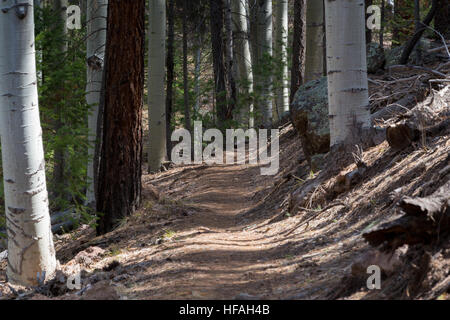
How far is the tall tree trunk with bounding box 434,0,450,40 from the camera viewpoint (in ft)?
33.9

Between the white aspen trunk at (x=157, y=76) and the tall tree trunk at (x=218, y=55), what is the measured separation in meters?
2.65

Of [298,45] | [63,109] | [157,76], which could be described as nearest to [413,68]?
[298,45]

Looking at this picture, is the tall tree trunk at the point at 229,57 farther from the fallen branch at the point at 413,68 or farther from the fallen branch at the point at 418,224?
the fallen branch at the point at 418,224

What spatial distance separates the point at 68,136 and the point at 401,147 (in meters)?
4.21

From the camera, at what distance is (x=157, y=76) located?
12305mm

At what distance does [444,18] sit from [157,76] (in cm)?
654

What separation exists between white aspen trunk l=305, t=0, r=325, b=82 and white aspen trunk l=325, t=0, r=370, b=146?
597 cm

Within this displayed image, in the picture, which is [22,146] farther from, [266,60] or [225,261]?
[266,60]

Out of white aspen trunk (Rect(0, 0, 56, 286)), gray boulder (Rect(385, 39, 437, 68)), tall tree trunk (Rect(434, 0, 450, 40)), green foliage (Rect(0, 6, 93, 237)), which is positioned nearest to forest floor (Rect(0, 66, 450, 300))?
white aspen trunk (Rect(0, 0, 56, 286))

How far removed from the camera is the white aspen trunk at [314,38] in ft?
39.8

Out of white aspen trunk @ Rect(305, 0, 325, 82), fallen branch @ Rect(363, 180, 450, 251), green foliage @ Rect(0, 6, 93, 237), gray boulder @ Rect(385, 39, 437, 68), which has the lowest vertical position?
fallen branch @ Rect(363, 180, 450, 251)

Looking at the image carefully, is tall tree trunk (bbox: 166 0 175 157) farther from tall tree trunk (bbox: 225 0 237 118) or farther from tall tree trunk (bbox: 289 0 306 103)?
tall tree trunk (bbox: 289 0 306 103)
